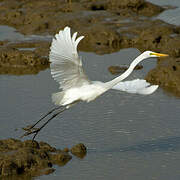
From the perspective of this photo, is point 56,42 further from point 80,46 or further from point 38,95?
point 80,46

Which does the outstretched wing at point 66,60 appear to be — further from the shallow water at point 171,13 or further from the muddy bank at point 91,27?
the shallow water at point 171,13

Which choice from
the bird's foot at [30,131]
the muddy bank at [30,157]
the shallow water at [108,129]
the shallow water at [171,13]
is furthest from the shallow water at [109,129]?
the shallow water at [171,13]

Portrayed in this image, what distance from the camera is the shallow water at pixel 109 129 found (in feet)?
23.5

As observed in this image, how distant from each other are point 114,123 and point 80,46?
5416 mm

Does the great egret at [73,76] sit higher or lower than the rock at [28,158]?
higher

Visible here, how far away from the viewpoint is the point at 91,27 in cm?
1460

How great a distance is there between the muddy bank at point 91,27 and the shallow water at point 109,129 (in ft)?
3.66

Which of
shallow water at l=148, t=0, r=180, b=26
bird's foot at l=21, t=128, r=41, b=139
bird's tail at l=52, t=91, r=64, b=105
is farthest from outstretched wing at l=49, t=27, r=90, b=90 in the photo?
shallow water at l=148, t=0, r=180, b=26

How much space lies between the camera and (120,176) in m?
6.97

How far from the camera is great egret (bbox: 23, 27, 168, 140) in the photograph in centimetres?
629

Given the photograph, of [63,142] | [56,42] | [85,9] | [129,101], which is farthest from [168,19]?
[56,42]

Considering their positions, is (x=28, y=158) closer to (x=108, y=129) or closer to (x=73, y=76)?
(x=73, y=76)

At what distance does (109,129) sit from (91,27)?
660 cm

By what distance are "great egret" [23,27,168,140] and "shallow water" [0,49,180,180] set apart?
793 millimetres
